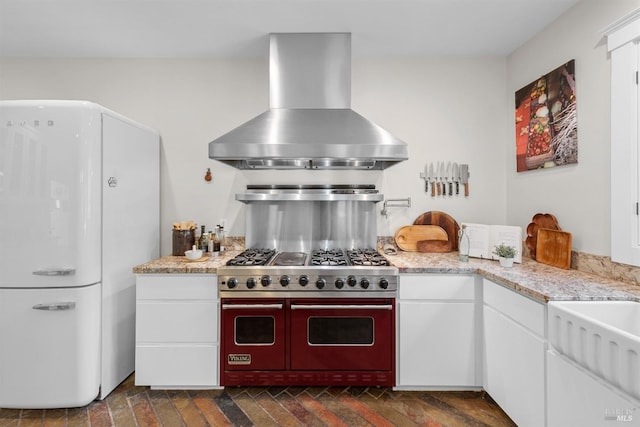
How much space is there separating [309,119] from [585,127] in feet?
5.91

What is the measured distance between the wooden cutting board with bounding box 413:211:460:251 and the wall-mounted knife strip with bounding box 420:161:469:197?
0.19 metres

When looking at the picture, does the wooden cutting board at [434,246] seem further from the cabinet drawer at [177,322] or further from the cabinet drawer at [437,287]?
the cabinet drawer at [177,322]

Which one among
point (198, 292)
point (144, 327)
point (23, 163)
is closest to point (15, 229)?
point (23, 163)

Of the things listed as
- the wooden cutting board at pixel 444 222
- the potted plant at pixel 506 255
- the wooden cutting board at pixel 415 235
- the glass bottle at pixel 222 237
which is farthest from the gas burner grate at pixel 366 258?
the glass bottle at pixel 222 237

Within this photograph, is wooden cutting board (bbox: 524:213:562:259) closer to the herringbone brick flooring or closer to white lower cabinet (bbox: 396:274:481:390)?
white lower cabinet (bbox: 396:274:481:390)

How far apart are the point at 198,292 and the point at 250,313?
39cm

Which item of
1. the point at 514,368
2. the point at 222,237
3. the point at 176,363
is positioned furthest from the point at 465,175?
the point at 176,363

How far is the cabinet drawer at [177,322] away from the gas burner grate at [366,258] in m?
1.03

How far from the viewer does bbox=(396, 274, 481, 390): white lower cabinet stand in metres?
2.12

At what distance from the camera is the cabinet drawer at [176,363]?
6.99 ft

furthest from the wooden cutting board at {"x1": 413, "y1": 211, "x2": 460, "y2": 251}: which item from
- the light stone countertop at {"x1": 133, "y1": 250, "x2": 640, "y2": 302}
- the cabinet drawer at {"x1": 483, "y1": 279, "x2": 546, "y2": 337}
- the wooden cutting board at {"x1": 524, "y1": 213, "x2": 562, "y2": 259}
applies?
the cabinet drawer at {"x1": 483, "y1": 279, "x2": 546, "y2": 337}

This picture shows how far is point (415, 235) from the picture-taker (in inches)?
110

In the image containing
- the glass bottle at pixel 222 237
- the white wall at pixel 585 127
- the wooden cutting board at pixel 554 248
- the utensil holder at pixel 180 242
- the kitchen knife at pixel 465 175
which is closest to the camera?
the white wall at pixel 585 127

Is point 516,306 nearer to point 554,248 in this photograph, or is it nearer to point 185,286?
point 554,248
